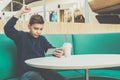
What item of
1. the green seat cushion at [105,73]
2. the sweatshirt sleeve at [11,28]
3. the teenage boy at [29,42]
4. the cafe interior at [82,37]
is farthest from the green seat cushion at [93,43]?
the sweatshirt sleeve at [11,28]

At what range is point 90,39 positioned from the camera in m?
3.49

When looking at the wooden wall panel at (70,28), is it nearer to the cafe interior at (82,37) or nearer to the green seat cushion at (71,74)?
the cafe interior at (82,37)

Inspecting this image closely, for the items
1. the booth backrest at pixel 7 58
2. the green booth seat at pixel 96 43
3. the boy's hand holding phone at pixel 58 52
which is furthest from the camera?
the green booth seat at pixel 96 43

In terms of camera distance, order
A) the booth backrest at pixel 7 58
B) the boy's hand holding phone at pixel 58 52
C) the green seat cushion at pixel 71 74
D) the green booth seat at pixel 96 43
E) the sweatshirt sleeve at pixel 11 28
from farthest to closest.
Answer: the green booth seat at pixel 96 43 < the green seat cushion at pixel 71 74 < the booth backrest at pixel 7 58 < the sweatshirt sleeve at pixel 11 28 < the boy's hand holding phone at pixel 58 52

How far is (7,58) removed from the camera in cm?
271

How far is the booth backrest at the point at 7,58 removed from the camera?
2668 millimetres

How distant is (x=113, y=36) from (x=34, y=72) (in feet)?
5.08

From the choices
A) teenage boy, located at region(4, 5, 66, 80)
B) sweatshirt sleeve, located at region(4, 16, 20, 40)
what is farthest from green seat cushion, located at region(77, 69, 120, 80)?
sweatshirt sleeve, located at region(4, 16, 20, 40)

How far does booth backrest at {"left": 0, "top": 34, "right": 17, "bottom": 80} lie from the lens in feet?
8.75

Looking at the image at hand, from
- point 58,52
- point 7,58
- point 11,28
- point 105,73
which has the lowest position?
point 105,73

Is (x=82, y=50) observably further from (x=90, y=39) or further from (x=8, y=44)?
(x=8, y=44)

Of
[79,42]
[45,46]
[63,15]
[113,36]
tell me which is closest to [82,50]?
[79,42]

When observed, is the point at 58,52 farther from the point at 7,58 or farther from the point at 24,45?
the point at 7,58

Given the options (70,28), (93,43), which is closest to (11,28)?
(93,43)
